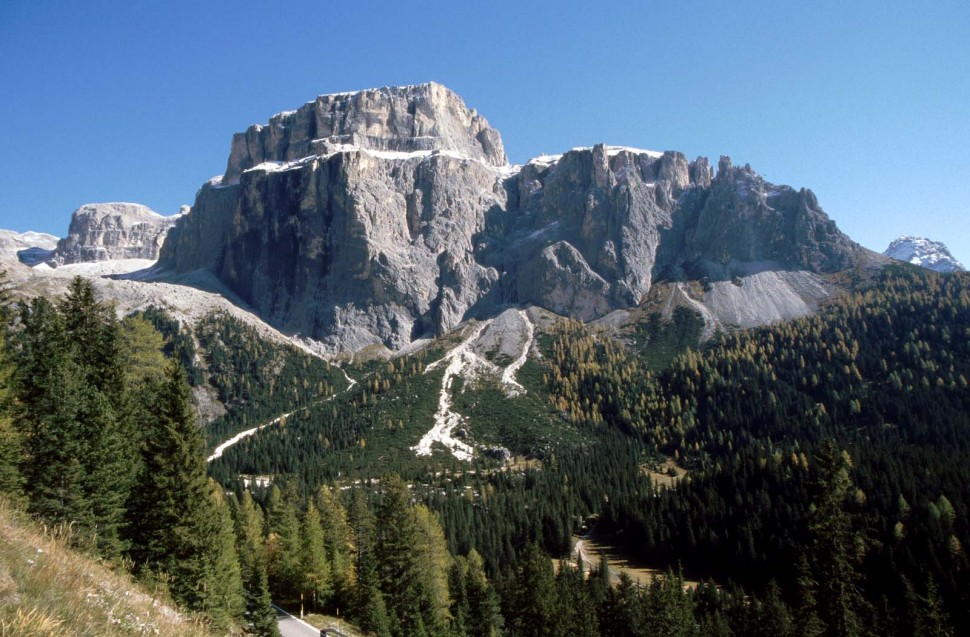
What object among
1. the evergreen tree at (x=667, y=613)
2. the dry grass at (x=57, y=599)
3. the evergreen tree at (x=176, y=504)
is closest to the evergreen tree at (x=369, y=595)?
the evergreen tree at (x=176, y=504)

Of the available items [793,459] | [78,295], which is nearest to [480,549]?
[793,459]

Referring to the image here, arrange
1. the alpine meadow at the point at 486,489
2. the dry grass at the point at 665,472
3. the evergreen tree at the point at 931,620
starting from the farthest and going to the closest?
the dry grass at the point at 665,472
the evergreen tree at the point at 931,620
the alpine meadow at the point at 486,489

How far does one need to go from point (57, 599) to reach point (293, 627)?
127 feet

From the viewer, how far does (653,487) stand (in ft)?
434

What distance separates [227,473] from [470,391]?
79.5 meters

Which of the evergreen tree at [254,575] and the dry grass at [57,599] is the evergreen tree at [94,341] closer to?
the evergreen tree at [254,575]

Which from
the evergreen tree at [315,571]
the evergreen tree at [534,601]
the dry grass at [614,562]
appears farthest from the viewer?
the dry grass at [614,562]

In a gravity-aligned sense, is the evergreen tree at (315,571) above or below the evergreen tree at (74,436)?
below

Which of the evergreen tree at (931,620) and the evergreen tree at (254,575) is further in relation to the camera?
the evergreen tree at (931,620)

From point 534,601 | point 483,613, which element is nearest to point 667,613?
point 534,601

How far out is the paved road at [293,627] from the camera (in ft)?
129

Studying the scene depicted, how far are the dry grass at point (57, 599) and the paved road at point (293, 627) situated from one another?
106 feet

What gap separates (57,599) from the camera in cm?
823

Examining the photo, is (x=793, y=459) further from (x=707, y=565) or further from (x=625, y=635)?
(x=625, y=635)
